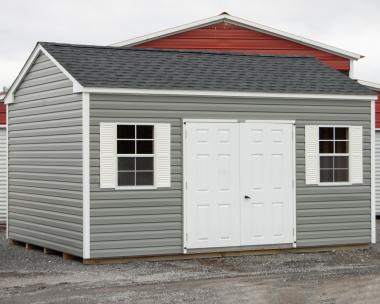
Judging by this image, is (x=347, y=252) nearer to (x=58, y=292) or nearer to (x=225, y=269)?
(x=225, y=269)

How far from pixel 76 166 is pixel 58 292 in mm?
3386

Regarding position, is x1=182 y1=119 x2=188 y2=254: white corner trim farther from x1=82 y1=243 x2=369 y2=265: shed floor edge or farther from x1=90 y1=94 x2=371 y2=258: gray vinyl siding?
x1=82 y1=243 x2=369 y2=265: shed floor edge

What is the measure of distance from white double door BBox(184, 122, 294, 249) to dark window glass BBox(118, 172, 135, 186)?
0.97 metres

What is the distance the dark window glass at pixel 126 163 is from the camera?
1550 centimetres

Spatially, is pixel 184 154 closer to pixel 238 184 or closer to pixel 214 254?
pixel 238 184

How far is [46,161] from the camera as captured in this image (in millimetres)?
16844

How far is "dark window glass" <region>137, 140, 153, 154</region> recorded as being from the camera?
1565 centimetres

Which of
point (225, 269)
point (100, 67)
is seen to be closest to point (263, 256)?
point (225, 269)

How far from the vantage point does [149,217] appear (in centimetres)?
1564

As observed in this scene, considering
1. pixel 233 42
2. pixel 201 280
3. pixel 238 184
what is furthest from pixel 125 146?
pixel 233 42

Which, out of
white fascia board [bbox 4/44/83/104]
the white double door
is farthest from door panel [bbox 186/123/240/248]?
white fascia board [bbox 4/44/83/104]

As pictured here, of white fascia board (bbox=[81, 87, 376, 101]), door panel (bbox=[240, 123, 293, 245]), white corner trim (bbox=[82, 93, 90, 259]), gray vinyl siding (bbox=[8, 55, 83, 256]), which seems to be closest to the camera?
white corner trim (bbox=[82, 93, 90, 259])

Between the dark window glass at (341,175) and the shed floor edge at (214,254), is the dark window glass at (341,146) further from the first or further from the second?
the shed floor edge at (214,254)

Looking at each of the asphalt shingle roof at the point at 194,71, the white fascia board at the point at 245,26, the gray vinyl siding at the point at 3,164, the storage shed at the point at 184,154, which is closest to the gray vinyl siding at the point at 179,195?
the storage shed at the point at 184,154
